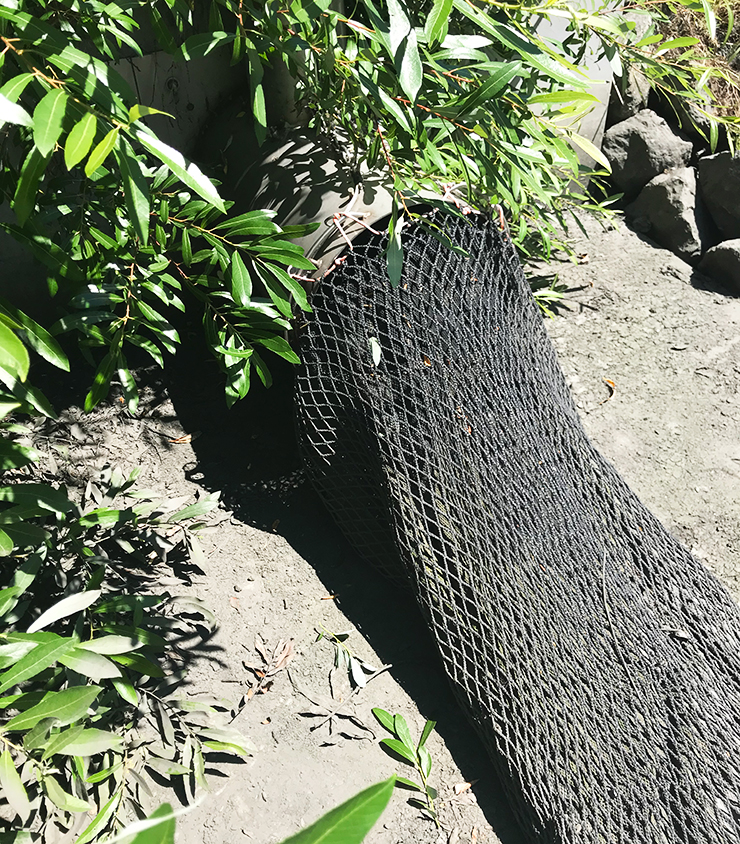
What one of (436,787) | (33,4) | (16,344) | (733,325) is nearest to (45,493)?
(16,344)

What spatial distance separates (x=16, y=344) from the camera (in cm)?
90

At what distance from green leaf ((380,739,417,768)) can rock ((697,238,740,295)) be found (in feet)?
9.25

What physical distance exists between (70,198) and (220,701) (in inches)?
50.9

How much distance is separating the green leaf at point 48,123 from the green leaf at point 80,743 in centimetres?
99

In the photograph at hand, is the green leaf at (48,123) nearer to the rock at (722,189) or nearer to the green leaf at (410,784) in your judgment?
the green leaf at (410,784)

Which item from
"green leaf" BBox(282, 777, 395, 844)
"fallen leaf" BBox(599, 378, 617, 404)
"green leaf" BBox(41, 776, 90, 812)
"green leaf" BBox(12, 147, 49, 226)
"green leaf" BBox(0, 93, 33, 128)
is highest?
"green leaf" BBox(0, 93, 33, 128)

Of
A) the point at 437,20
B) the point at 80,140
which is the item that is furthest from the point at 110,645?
the point at 437,20

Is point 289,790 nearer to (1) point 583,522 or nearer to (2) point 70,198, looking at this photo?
(1) point 583,522

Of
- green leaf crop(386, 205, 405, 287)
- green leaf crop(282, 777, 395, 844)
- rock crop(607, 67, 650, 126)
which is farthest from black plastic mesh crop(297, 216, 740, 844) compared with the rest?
rock crop(607, 67, 650, 126)

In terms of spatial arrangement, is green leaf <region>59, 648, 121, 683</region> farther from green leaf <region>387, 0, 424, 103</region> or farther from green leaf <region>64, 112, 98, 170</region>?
green leaf <region>387, 0, 424, 103</region>

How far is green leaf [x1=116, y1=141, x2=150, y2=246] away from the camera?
924 millimetres

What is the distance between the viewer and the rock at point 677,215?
3676 mm

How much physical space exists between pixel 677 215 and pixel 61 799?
3.60 m

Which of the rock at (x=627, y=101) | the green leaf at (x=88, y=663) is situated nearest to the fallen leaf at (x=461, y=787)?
the green leaf at (x=88, y=663)
